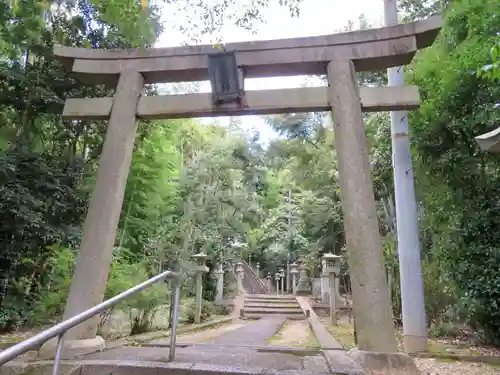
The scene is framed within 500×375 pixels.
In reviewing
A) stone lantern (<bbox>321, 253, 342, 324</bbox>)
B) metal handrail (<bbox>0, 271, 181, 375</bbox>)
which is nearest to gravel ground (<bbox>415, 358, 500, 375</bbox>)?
metal handrail (<bbox>0, 271, 181, 375</bbox>)

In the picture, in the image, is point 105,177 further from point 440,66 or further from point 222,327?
point 222,327

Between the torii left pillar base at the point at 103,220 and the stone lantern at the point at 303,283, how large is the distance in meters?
11.9

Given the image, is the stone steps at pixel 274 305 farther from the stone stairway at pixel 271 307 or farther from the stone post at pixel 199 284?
the stone post at pixel 199 284

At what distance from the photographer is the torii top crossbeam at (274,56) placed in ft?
12.4

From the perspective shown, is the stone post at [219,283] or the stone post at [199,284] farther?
the stone post at [219,283]

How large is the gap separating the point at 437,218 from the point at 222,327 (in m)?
5.19

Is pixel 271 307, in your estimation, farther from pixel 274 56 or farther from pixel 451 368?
pixel 274 56

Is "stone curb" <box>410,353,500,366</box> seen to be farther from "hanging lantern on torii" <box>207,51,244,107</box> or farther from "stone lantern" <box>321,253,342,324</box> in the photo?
"stone lantern" <box>321,253,342,324</box>

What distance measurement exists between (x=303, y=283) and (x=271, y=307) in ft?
11.0

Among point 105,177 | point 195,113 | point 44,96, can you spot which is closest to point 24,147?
point 44,96

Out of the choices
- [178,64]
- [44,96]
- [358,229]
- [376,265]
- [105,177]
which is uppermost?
[44,96]

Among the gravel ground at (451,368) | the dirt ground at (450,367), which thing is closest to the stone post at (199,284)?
the dirt ground at (450,367)

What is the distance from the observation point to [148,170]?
26.6 ft

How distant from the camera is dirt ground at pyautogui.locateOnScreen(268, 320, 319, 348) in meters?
5.75
